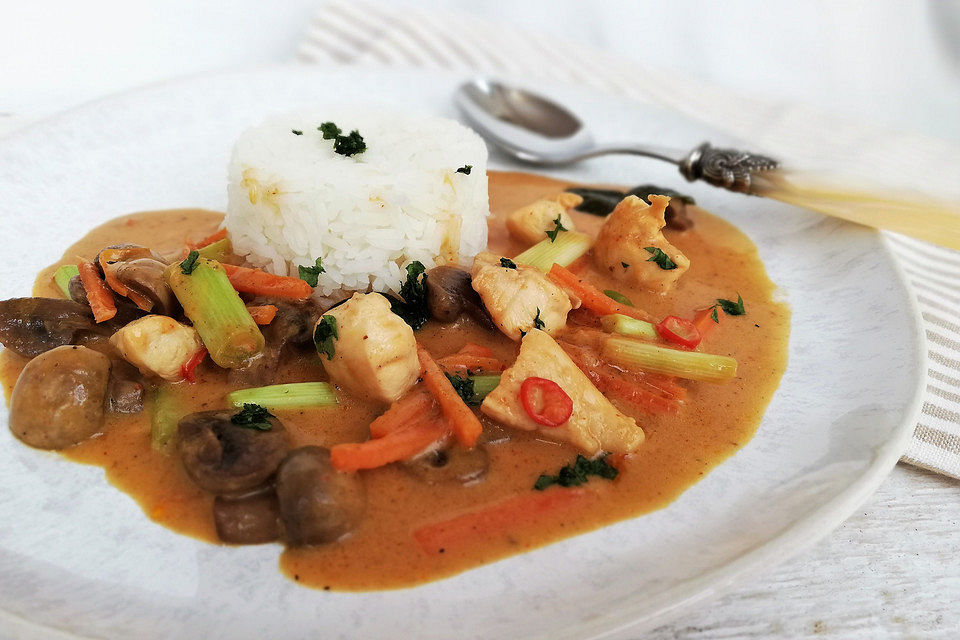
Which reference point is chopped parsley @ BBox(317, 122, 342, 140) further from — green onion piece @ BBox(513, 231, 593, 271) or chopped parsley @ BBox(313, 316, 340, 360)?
chopped parsley @ BBox(313, 316, 340, 360)

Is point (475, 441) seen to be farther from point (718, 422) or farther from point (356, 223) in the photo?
point (356, 223)

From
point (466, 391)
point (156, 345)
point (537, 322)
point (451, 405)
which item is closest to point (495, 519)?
point (451, 405)

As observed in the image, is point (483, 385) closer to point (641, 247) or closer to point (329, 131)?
point (641, 247)

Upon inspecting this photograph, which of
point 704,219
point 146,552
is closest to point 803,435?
point 704,219

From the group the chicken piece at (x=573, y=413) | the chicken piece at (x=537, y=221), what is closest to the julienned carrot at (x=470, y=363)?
the chicken piece at (x=573, y=413)

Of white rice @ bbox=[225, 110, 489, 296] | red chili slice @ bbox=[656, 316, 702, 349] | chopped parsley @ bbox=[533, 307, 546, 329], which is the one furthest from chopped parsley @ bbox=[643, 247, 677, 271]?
white rice @ bbox=[225, 110, 489, 296]

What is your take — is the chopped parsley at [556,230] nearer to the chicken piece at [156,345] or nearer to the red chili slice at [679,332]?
the red chili slice at [679,332]
